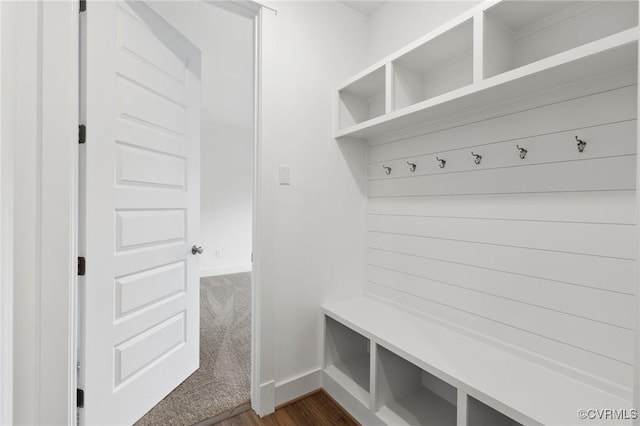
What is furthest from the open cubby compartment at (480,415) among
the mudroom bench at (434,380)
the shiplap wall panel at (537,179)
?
the shiplap wall panel at (537,179)

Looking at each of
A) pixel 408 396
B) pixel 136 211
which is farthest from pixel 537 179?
pixel 136 211

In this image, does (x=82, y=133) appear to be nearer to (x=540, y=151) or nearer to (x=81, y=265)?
(x=81, y=265)

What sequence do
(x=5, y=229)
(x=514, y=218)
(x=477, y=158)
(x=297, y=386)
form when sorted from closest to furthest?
(x=5, y=229) < (x=514, y=218) < (x=477, y=158) < (x=297, y=386)

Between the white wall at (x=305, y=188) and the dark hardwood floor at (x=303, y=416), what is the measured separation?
83 millimetres

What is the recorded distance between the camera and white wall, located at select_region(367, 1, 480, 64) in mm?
1634

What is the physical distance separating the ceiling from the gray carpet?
2673mm

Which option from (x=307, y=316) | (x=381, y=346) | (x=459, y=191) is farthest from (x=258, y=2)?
(x=381, y=346)

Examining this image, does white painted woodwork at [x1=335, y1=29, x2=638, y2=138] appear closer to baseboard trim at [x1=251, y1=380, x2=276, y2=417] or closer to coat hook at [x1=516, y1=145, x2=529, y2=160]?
coat hook at [x1=516, y1=145, x2=529, y2=160]

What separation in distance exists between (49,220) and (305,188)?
1.22 m

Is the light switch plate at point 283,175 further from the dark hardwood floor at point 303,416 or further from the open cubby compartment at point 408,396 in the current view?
the dark hardwood floor at point 303,416

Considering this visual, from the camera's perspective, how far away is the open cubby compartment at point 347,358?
5.94 feet

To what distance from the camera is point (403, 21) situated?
74.1 inches

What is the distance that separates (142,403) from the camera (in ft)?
5.37

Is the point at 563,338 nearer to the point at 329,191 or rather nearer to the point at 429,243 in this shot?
the point at 429,243
